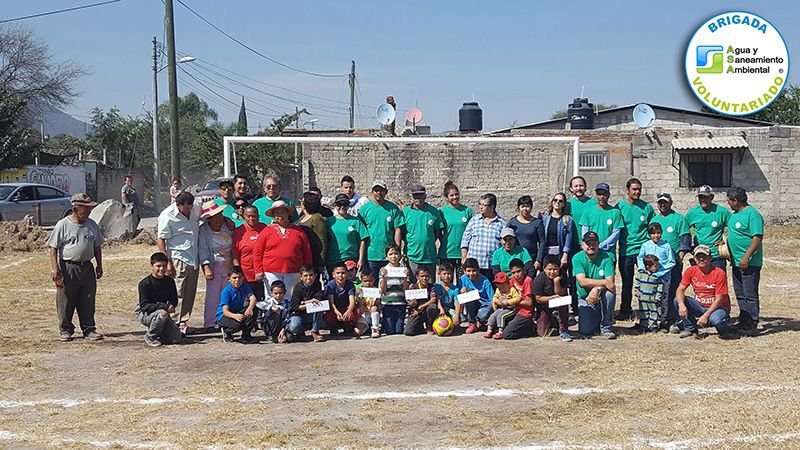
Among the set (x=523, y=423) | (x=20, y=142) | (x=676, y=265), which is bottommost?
(x=523, y=423)

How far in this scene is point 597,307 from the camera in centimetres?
1045

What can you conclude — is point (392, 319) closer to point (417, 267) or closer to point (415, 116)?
point (417, 267)

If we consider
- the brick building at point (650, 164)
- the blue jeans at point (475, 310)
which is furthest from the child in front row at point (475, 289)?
the brick building at point (650, 164)

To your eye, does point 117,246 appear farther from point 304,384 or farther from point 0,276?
point 304,384

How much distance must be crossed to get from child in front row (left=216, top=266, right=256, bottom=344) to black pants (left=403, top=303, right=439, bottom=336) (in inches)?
69.8

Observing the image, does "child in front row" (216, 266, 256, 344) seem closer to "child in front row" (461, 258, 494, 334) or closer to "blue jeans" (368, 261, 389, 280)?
"blue jeans" (368, 261, 389, 280)

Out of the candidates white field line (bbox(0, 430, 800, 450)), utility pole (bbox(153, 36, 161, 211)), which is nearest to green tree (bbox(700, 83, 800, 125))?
utility pole (bbox(153, 36, 161, 211))

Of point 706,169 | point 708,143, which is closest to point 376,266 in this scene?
point 708,143

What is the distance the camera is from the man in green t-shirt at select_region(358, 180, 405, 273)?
11.3 meters

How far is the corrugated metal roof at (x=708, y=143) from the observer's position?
26094mm

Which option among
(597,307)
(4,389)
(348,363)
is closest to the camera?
Result: (4,389)

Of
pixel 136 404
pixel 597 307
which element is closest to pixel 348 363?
pixel 136 404

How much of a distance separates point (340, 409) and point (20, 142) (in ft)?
Answer: 108

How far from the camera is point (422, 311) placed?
35.0ft
